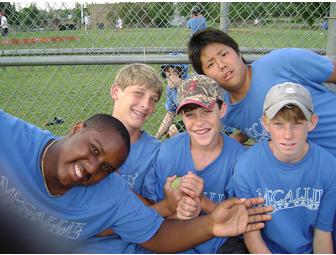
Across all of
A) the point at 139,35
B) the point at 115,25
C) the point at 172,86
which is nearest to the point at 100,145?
the point at 172,86

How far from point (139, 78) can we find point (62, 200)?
99 centimetres

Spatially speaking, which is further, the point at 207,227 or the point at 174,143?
the point at 174,143

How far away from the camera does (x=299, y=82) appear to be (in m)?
2.49

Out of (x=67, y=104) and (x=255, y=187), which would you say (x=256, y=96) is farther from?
(x=67, y=104)

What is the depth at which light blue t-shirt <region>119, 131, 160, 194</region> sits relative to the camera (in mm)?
2455

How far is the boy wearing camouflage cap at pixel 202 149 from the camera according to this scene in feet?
7.51

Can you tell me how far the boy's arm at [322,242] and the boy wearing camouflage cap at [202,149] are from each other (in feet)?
1.56

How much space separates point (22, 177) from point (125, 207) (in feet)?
1.66

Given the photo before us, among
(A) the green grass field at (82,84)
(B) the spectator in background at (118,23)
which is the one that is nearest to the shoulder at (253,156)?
(A) the green grass field at (82,84)

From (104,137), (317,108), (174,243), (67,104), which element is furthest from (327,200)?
(67,104)

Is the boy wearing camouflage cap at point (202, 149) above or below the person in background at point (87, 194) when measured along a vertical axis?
above

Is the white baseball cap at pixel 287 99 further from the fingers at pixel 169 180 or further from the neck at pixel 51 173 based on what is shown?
the neck at pixel 51 173

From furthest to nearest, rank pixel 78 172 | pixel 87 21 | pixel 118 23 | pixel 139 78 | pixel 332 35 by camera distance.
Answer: pixel 118 23
pixel 87 21
pixel 332 35
pixel 139 78
pixel 78 172

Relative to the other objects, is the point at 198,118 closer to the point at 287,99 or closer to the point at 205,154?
the point at 205,154
